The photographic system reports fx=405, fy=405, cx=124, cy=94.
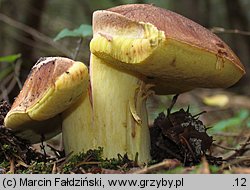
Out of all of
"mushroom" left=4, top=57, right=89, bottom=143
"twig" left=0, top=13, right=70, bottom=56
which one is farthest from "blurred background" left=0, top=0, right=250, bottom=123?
"mushroom" left=4, top=57, right=89, bottom=143

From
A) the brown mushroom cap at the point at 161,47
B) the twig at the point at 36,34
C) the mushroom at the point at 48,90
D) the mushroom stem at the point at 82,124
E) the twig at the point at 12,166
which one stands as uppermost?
the twig at the point at 36,34

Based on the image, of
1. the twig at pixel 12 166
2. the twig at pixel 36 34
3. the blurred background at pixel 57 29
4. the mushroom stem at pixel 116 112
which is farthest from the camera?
the blurred background at pixel 57 29

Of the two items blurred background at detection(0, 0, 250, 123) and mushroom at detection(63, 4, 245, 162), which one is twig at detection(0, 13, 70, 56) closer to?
blurred background at detection(0, 0, 250, 123)

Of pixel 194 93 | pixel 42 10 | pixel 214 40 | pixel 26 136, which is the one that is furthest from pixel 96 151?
pixel 194 93

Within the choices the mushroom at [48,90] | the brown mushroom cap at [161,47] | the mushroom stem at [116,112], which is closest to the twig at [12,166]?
the mushroom at [48,90]

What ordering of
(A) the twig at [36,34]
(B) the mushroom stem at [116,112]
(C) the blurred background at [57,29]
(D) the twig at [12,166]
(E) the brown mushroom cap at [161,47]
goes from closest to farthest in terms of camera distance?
(E) the brown mushroom cap at [161,47]
(D) the twig at [12,166]
(B) the mushroom stem at [116,112]
(A) the twig at [36,34]
(C) the blurred background at [57,29]

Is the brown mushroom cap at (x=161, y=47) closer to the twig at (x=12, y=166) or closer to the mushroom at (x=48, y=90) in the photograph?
the mushroom at (x=48, y=90)

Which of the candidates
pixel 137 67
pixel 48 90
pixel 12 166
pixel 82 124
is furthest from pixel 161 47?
pixel 12 166

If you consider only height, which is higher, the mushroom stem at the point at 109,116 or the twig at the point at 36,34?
the twig at the point at 36,34

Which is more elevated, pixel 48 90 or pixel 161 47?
pixel 161 47

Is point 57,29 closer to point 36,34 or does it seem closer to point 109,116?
→ point 36,34
